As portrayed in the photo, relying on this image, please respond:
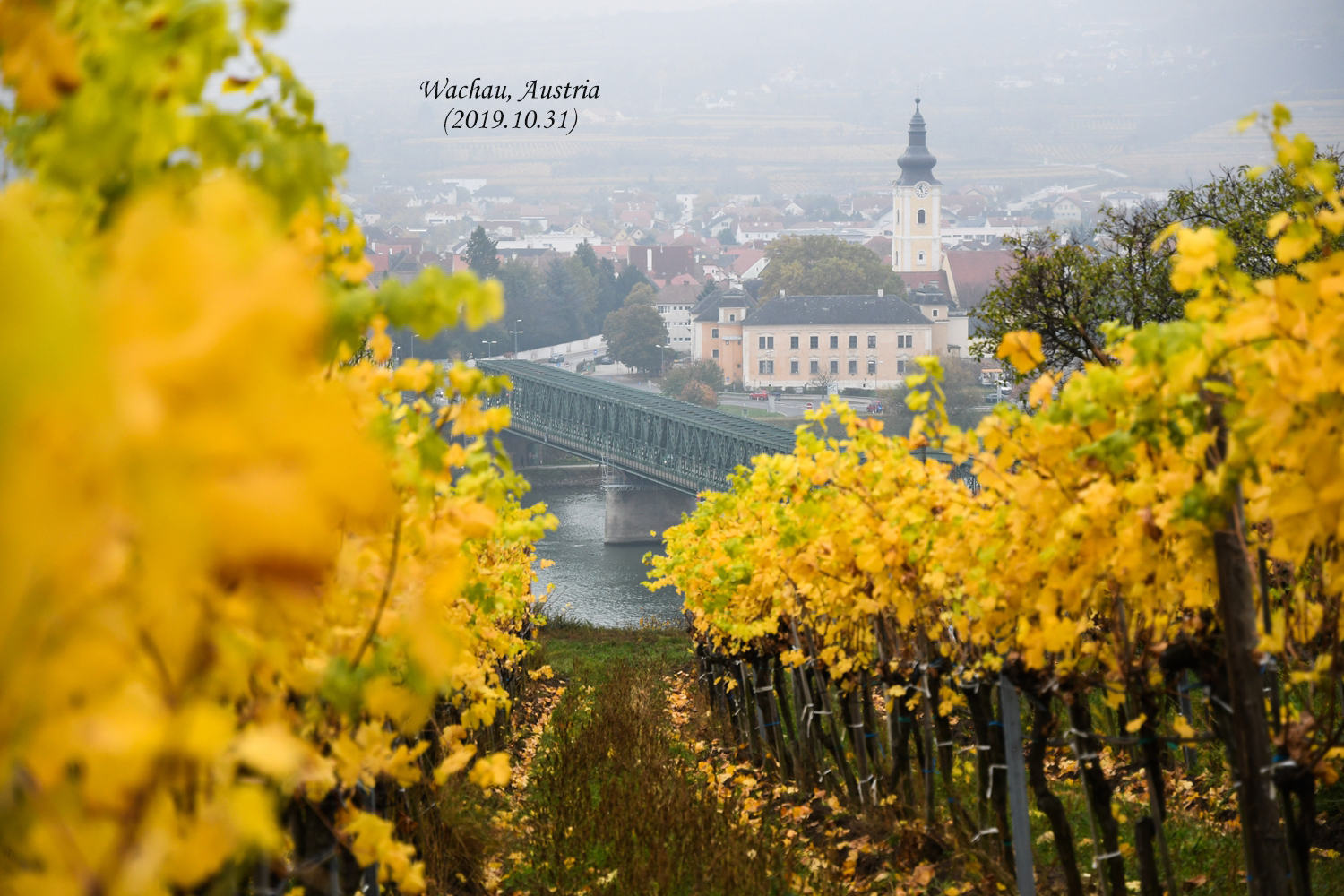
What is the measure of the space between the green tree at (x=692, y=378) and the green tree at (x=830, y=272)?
2028 cm

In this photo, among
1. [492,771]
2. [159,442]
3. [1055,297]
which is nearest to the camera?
[159,442]

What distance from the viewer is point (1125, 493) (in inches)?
124

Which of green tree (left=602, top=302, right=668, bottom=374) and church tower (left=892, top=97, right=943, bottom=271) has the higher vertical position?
church tower (left=892, top=97, right=943, bottom=271)

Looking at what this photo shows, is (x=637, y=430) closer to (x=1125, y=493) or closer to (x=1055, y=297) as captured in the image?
(x=1055, y=297)

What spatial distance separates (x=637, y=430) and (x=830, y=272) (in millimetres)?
54234

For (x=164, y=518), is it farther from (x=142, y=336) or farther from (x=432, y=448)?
(x=432, y=448)

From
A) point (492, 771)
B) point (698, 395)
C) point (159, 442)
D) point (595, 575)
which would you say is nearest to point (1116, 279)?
point (492, 771)

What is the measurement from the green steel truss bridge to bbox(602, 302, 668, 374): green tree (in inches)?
1322

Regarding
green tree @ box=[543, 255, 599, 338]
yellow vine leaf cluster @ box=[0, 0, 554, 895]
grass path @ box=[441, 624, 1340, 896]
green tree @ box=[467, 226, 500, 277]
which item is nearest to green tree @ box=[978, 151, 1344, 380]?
grass path @ box=[441, 624, 1340, 896]

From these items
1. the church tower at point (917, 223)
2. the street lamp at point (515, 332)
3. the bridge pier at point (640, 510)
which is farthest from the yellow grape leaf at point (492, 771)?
the church tower at point (917, 223)

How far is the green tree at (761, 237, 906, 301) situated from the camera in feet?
338

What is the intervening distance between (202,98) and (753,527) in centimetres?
647

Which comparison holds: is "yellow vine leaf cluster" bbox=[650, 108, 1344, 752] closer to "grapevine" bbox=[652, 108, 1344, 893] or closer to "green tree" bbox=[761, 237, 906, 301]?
"grapevine" bbox=[652, 108, 1344, 893]

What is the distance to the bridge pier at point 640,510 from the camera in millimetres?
54469
